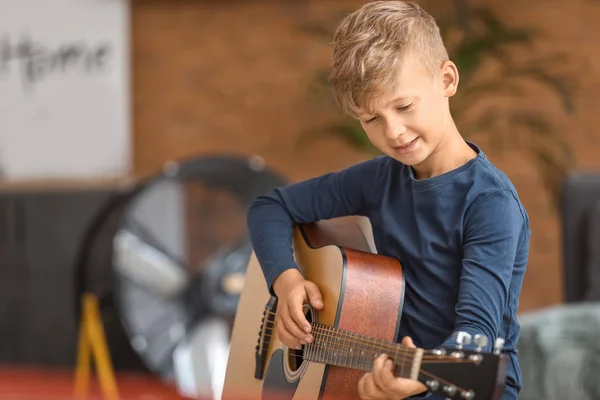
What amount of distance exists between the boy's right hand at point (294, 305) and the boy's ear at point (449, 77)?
0.35 m

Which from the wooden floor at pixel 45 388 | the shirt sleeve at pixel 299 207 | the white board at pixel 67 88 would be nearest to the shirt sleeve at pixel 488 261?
the shirt sleeve at pixel 299 207

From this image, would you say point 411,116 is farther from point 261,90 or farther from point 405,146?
point 261,90

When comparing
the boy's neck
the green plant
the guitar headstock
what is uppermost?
the green plant

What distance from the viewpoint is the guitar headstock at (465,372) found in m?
0.97

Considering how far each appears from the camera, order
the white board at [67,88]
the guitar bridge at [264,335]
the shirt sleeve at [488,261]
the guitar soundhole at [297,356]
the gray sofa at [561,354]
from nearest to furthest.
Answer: the shirt sleeve at [488,261], the guitar soundhole at [297,356], the guitar bridge at [264,335], the gray sofa at [561,354], the white board at [67,88]

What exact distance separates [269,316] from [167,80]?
103 inches

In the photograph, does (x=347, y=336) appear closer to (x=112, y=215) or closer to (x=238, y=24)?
(x=112, y=215)

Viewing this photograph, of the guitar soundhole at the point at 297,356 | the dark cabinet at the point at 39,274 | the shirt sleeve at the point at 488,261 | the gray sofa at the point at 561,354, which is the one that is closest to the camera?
the shirt sleeve at the point at 488,261

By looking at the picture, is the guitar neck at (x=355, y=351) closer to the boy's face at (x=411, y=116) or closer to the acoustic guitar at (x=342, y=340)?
the acoustic guitar at (x=342, y=340)

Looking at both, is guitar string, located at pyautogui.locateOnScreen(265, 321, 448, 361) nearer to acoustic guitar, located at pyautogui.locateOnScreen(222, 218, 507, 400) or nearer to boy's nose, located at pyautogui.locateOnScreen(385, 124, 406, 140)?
acoustic guitar, located at pyautogui.locateOnScreen(222, 218, 507, 400)

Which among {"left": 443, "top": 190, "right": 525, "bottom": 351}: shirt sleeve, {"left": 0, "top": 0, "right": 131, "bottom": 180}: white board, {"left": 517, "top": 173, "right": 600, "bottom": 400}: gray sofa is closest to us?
{"left": 443, "top": 190, "right": 525, "bottom": 351}: shirt sleeve

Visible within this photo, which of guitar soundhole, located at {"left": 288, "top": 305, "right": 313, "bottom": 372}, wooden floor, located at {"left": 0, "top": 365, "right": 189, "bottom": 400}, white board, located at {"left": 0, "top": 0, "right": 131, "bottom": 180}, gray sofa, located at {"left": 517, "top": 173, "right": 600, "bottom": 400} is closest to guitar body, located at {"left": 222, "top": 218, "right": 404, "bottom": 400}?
guitar soundhole, located at {"left": 288, "top": 305, "right": 313, "bottom": 372}

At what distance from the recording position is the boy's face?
1153mm

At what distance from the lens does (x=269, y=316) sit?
148 cm
